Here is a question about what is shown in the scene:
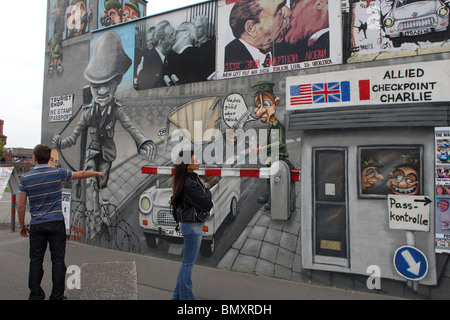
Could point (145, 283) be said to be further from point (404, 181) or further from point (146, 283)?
point (404, 181)

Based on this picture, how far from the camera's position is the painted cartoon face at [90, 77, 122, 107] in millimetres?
7234

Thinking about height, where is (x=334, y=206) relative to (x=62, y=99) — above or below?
below

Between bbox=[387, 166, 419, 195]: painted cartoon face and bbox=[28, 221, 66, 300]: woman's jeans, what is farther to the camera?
bbox=[387, 166, 419, 195]: painted cartoon face

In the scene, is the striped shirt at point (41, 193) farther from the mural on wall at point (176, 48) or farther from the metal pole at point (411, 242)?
the metal pole at point (411, 242)

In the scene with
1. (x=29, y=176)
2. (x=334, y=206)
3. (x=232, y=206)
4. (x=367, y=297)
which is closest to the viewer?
(x=29, y=176)

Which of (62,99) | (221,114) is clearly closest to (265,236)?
(221,114)

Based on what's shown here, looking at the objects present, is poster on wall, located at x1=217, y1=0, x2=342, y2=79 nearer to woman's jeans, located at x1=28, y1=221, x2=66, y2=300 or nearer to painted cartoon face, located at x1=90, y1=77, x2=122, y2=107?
painted cartoon face, located at x1=90, y1=77, x2=122, y2=107

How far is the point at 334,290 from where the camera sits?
4.54 meters

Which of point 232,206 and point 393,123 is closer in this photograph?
point 393,123

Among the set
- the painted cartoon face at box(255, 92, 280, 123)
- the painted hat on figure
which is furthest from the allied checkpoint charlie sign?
the painted hat on figure

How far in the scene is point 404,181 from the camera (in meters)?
4.27

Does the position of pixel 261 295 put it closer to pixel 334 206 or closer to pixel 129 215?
pixel 334 206

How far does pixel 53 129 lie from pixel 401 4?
310 inches

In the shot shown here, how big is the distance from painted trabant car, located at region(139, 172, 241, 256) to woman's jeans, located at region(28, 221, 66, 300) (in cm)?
233
